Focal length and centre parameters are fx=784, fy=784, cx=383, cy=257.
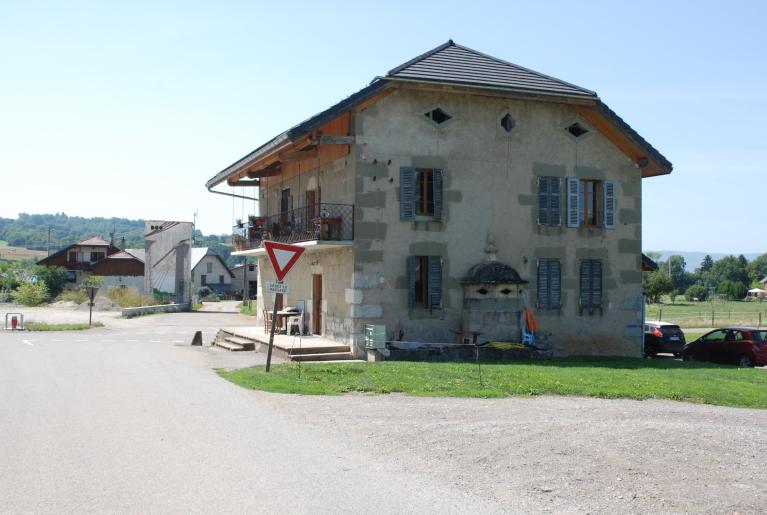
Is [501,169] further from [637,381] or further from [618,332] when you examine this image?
[637,381]

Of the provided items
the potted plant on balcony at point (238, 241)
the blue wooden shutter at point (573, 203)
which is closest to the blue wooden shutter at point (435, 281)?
the blue wooden shutter at point (573, 203)

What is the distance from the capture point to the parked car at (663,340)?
2752cm

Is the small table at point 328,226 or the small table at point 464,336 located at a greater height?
the small table at point 328,226

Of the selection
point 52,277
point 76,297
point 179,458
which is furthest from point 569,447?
point 52,277

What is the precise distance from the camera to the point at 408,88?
874 inches

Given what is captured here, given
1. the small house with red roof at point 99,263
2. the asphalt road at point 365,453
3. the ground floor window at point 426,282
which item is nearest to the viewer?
the asphalt road at point 365,453

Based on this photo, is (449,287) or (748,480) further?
(449,287)

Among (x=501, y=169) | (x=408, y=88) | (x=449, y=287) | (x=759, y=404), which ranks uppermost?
(x=408, y=88)

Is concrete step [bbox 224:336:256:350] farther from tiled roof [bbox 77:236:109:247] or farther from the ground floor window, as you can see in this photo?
tiled roof [bbox 77:236:109:247]

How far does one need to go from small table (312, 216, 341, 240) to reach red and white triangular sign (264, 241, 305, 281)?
633 centimetres

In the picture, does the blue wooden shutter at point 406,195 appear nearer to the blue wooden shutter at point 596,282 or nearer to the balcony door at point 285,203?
the blue wooden shutter at point 596,282

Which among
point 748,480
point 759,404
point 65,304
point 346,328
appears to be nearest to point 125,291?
point 65,304

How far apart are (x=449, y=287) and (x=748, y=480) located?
1505 centimetres

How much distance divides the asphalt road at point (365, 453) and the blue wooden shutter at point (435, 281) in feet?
31.3
